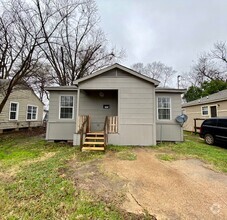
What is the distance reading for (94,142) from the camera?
7039 mm

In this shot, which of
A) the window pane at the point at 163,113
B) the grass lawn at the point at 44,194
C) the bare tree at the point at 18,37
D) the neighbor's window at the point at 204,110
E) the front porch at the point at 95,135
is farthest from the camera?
the neighbor's window at the point at 204,110

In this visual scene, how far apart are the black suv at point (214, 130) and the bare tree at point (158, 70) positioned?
23.6 m

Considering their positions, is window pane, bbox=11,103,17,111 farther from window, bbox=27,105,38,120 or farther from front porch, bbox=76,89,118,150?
front porch, bbox=76,89,118,150

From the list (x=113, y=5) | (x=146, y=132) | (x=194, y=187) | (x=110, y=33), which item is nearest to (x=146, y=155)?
(x=146, y=132)

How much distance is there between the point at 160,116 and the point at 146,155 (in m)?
3.60

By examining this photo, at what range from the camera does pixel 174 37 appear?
59.2 feet

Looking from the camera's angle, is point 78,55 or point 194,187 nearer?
point 194,187

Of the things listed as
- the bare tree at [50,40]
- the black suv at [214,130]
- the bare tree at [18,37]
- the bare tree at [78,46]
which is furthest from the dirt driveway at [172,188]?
the bare tree at [78,46]

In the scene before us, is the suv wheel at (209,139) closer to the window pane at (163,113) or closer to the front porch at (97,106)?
the window pane at (163,113)

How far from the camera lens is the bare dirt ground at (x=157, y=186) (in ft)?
8.92

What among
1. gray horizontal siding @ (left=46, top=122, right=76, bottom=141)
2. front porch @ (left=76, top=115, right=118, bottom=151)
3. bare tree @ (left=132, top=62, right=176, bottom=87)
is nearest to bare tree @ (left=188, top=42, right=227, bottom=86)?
bare tree @ (left=132, top=62, right=176, bottom=87)

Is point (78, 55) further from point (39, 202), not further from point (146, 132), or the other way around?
point (39, 202)

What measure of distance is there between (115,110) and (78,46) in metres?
11.9

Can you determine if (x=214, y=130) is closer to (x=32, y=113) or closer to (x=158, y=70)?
(x=32, y=113)
